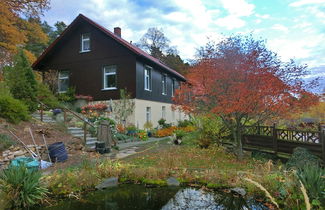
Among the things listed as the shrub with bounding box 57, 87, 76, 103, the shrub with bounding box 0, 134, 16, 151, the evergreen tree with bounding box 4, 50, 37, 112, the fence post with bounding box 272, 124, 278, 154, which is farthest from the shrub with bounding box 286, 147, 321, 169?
the shrub with bounding box 57, 87, 76, 103

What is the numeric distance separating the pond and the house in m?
Answer: 9.79

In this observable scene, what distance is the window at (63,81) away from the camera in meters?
16.9

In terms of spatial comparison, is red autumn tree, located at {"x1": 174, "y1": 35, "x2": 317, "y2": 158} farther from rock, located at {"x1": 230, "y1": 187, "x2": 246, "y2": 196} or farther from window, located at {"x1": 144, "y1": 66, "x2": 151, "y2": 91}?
window, located at {"x1": 144, "y1": 66, "x2": 151, "y2": 91}

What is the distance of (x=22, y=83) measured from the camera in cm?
1066

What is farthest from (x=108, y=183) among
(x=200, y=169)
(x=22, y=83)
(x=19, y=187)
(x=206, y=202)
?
(x=22, y=83)

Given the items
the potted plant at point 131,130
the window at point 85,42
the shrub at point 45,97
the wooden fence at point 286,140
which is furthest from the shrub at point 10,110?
the wooden fence at point 286,140

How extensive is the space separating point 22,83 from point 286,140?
10.9 m

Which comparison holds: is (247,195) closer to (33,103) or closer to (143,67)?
(33,103)

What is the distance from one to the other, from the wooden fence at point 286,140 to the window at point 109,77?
9.62 metres

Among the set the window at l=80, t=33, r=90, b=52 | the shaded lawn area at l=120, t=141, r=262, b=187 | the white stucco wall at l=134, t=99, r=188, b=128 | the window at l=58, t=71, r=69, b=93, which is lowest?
the shaded lawn area at l=120, t=141, r=262, b=187

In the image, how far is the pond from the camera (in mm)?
4203

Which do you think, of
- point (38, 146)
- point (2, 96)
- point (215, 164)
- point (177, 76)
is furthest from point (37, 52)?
point (215, 164)

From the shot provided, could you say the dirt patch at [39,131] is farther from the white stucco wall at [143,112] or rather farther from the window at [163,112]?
the window at [163,112]

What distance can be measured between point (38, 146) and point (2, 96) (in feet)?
9.78
